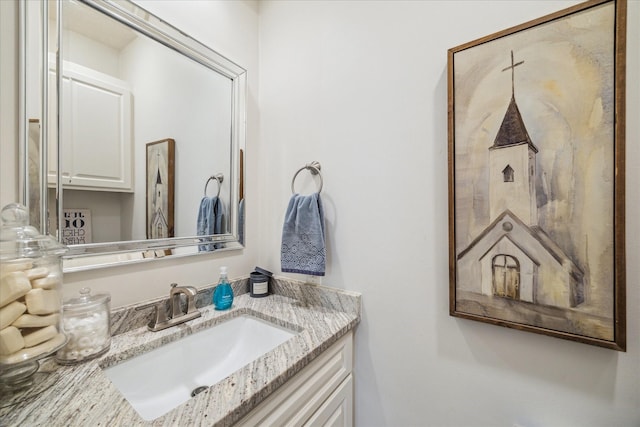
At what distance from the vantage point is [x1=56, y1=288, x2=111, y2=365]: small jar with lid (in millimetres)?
674

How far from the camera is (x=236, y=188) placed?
123cm

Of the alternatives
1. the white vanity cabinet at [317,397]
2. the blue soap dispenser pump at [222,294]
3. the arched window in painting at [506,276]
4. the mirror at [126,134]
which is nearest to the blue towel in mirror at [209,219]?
the mirror at [126,134]

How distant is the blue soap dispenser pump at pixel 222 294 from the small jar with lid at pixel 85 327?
36cm

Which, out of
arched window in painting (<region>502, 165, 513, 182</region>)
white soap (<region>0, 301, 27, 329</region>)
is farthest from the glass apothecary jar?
arched window in painting (<region>502, 165, 513, 182</region>)

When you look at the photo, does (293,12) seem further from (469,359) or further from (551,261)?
(469,359)

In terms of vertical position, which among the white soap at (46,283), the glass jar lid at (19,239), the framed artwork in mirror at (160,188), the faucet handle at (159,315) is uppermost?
the framed artwork in mirror at (160,188)

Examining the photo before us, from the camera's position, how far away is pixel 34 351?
55 cm

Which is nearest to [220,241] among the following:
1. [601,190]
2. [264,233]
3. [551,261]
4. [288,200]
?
[264,233]

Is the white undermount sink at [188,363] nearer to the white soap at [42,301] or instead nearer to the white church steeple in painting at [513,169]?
the white soap at [42,301]

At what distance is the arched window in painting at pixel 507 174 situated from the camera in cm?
75

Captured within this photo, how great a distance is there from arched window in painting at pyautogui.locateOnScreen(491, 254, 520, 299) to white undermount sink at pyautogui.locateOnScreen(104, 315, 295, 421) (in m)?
0.71

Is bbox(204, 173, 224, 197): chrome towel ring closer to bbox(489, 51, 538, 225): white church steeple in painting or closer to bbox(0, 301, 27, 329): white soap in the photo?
bbox(0, 301, 27, 329): white soap

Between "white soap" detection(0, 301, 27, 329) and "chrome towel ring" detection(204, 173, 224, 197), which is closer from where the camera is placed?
"white soap" detection(0, 301, 27, 329)

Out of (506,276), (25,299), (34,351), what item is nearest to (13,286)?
(25,299)
